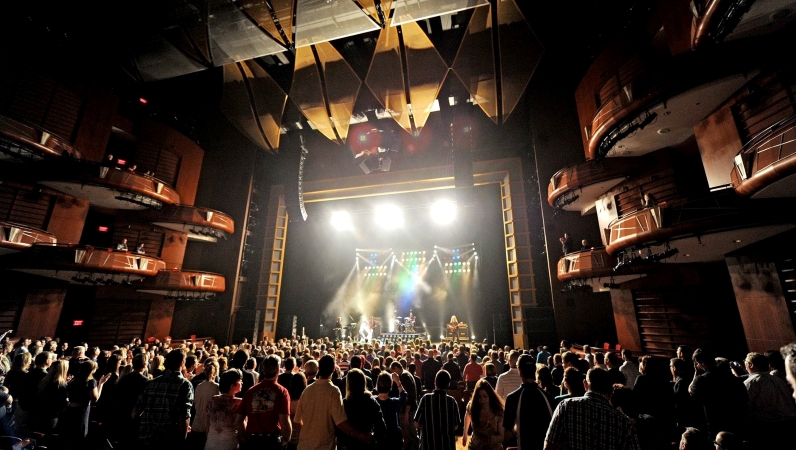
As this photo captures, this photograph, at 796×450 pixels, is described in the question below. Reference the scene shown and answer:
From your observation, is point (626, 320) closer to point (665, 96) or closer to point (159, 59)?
point (665, 96)

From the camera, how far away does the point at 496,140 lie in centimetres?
1798

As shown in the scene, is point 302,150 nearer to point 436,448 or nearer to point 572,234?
point 572,234

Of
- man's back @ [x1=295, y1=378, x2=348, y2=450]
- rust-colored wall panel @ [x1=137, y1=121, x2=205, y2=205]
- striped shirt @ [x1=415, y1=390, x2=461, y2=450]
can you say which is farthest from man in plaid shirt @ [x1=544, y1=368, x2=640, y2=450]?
rust-colored wall panel @ [x1=137, y1=121, x2=205, y2=205]

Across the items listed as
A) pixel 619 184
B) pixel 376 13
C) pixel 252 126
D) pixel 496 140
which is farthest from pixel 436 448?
pixel 496 140

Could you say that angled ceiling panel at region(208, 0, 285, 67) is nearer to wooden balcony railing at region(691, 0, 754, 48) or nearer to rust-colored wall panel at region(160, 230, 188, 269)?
wooden balcony railing at region(691, 0, 754, 48)

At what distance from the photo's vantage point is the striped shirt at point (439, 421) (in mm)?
3605

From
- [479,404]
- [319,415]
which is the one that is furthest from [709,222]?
[319,415]

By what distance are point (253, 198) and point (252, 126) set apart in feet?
23.3

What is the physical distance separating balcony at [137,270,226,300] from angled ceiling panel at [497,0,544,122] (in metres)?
18.1

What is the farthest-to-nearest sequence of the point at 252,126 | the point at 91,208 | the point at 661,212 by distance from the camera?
the point at 91,208 < the point at 252,126 < the point at 661,212

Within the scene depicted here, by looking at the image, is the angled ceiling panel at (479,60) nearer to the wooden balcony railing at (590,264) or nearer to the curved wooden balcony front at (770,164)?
the wooden balcony railing at (590,264)

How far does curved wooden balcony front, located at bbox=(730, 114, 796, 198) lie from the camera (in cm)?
562

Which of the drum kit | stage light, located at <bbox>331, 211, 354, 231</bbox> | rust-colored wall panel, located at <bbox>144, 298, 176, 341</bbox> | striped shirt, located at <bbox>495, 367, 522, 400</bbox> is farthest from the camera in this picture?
stage light, located at <bbox>331, 211, 354, 231</bbox>

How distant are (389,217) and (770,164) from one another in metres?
17.4
